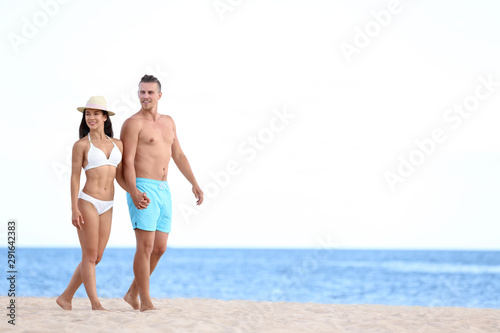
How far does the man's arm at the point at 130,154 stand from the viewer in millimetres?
5648

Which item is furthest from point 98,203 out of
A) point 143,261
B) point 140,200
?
point 143,261

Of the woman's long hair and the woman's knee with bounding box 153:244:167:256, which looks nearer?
the woman's long hair

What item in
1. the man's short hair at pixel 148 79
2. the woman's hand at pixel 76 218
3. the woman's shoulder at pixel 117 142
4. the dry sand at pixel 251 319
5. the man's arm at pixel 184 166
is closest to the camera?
the dry sand at pixel 251 319

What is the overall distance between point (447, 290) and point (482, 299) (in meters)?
3.74

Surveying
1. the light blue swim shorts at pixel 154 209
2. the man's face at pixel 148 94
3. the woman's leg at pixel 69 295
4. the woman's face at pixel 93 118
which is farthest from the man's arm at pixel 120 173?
the woman's leg at pixel 69 295

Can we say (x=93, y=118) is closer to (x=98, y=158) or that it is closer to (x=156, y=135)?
(x=98, y=158)

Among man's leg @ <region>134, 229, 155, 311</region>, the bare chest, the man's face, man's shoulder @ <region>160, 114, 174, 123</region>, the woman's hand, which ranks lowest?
man's leg @ <region>134, 229, 155, 311</region>

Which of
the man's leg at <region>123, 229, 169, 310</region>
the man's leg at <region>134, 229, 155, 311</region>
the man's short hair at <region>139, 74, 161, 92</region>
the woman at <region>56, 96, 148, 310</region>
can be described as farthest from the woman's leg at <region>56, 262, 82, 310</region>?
the man's short hair at <region>139, 74, 161, 92</region>

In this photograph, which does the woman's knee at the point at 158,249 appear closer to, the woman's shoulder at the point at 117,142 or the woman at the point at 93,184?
the woman at the point at 93,184

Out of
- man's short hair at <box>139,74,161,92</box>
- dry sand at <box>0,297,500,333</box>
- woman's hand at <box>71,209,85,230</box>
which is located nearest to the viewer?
dry sand at <box>0,297,500,333</box>

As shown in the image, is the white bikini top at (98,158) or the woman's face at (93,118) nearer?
the white bikini top at (98,158)

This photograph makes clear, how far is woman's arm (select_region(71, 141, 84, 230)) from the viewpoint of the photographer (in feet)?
18.2

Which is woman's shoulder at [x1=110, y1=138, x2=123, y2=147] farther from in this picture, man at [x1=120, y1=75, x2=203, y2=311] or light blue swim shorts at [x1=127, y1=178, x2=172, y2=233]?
light blue swim shorts at [x1=127, y1=178, x2=172, y2=233]

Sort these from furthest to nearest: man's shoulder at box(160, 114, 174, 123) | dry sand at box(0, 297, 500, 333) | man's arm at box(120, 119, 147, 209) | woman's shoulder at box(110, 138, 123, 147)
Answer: man's shoulder at box(160, 114, 174, 123), woman's shoulder at box(110, 138, 123, 147), man's arm at box(120, 119, 147, 209), dry sand at box(0, 297, 500, 333)
